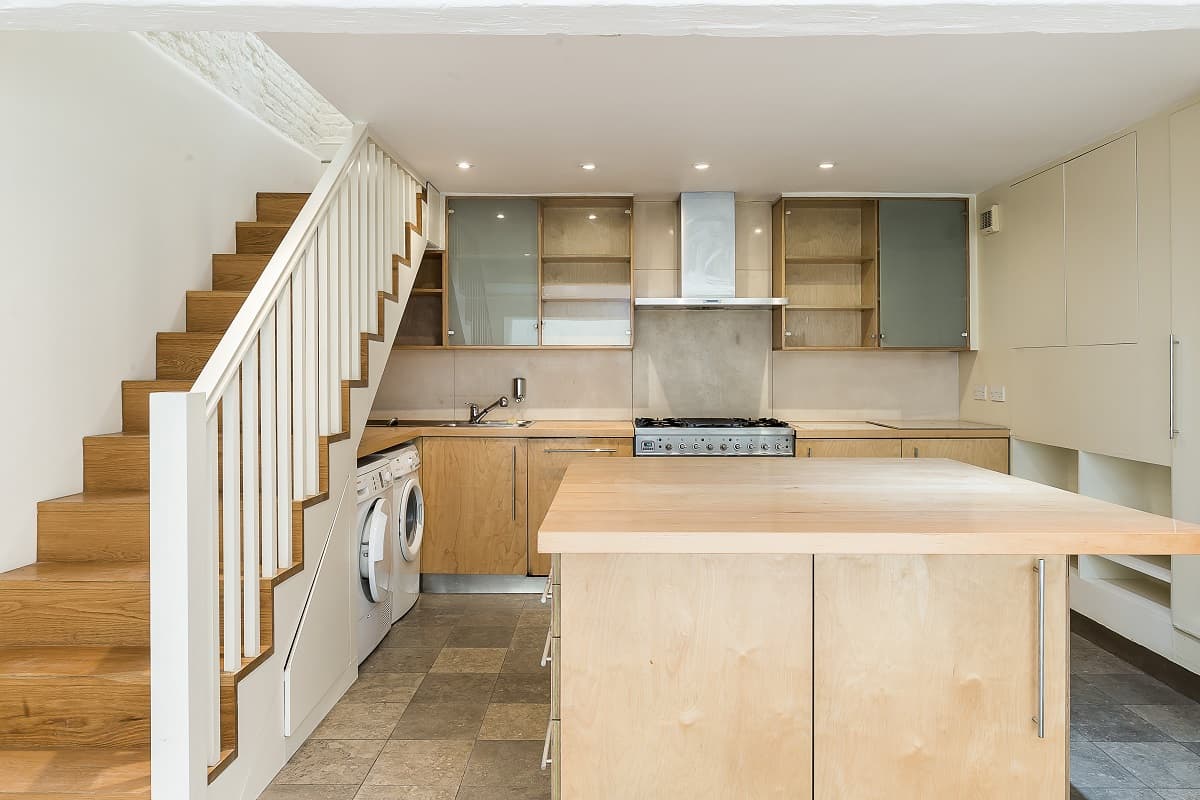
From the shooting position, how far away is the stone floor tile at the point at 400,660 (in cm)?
324

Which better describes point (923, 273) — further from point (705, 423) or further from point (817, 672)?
point (817, 672)

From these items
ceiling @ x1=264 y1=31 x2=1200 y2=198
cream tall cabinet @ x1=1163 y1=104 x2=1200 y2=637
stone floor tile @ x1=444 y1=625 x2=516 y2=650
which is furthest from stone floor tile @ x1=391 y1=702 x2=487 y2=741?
cream tall cabinet @ x1=1163 y1=104 x2=1200 y2=637

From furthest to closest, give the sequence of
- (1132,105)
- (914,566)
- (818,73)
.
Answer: (1132,105) → (818,73) → (914,566)

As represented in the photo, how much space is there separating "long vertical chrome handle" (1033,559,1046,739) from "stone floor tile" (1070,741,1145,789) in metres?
0.81

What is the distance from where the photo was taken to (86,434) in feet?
8.96

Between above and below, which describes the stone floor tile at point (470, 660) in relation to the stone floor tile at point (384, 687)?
above

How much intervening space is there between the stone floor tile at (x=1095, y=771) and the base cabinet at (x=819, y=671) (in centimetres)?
75

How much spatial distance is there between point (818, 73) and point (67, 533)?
3.04 meters

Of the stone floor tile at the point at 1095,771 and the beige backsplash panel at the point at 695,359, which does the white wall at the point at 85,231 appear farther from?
the stone floor tile at the point at 1095,771

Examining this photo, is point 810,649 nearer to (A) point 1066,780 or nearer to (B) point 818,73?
(A) point 1066,780

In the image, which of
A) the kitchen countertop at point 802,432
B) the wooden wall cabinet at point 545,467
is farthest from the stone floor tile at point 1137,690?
the wooden wall cabinet at point 545,467

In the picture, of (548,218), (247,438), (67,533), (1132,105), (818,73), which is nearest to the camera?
(247,438)

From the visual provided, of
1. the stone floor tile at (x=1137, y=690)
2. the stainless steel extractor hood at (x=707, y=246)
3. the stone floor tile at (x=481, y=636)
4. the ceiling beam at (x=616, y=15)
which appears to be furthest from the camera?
the stainless steel extractor hood at (x=707, y=246)

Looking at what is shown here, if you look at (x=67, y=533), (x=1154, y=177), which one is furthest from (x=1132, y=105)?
(x=67, y=533)
